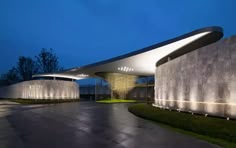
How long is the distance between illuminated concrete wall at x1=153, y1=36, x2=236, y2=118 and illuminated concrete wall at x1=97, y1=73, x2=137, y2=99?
68.2ft

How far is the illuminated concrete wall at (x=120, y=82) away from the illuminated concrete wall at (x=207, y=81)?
2079 cm

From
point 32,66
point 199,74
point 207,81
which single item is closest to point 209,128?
point 207,81

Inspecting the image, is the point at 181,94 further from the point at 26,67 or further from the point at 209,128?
the point at 26,67

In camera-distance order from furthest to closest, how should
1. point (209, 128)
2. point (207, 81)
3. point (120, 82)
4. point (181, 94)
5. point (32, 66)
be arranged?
point (32, 66) < point (120, 82) < point (181, 94) < point (207, 81) < point (209, 128)

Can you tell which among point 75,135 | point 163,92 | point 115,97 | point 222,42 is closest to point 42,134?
point 75,135

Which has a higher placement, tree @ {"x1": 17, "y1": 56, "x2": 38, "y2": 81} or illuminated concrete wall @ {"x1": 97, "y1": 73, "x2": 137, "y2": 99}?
tree @ {"x1": 17, "y1": 56, "x2": 38, "y2": 81}

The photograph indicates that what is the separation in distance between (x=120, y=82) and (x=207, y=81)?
26077 mm

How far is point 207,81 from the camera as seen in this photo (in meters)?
10.2

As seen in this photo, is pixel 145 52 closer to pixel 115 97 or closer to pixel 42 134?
pixel 42 134

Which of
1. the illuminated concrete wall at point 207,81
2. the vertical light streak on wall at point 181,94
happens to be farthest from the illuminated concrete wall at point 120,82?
the vertical light streak on wall at point 181,94

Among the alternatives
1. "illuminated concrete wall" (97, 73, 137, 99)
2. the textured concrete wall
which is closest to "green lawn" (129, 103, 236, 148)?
"illuminated concrete wall" (97, 73, 137, 99)

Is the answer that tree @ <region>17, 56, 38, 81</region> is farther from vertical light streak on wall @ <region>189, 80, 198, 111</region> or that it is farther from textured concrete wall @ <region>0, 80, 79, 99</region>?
vertical light streak on wall @ <region>189, 80, 198, 111</region>

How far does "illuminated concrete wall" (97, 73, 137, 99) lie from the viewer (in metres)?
34.8

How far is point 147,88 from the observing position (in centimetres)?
3834
